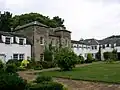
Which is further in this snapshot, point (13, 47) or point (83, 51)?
point (83, 51)

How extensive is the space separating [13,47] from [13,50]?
0.50 m

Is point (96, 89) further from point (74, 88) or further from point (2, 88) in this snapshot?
point (2, 88)

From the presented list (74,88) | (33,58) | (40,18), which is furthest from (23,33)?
(74,88)

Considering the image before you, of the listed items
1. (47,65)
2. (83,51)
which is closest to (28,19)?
(83,51)

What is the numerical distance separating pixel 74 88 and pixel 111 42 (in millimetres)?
55475

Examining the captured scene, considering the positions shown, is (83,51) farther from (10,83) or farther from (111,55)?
(10,83)

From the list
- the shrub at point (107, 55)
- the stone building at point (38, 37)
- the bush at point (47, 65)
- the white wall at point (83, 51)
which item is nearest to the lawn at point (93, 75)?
the bush at point (47, 65)

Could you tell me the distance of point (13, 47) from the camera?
126 ft

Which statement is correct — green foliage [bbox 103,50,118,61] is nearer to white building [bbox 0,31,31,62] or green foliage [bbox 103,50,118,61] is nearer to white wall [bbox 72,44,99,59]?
white wall [bbox 72,44,99,59]

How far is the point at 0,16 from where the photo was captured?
64.4 m

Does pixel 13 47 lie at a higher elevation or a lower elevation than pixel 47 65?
higher

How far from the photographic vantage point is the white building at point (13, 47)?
36.7 m

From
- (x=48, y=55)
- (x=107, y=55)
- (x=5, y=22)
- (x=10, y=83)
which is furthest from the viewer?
(x=107, y=55)

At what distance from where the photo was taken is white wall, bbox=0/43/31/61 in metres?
36.7
